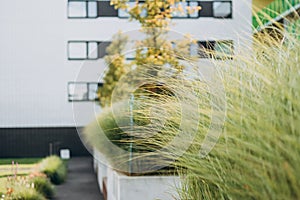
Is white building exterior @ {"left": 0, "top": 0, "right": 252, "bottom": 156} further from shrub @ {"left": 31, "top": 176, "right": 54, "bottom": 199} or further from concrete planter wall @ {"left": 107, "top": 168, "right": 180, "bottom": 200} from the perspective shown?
concrete planter wall @ {"left": 107, "top": 168, "right": 180, "bottom": 200}

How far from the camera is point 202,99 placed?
1.53m

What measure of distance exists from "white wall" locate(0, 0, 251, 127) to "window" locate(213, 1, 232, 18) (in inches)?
7.0

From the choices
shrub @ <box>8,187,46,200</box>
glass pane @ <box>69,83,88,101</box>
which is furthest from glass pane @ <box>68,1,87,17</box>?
shrub @ <box>8,187,46,200</box>

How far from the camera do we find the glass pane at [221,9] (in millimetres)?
8320

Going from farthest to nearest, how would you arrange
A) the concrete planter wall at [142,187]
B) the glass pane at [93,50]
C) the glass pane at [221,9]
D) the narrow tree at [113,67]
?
the glass pane at [221,9] < the glass pane at [93,50] < the narrow tree at [113,67] < the concrete planter wall at [142,187]

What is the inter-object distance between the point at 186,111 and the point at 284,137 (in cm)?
→ 57

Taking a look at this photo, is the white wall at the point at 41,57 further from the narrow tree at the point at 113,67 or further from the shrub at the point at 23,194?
the shrub at the point at 23,194

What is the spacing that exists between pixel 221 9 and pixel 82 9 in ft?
7.14

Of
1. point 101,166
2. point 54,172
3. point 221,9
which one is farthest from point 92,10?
point 101,166

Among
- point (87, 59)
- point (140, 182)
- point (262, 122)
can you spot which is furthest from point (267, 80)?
point (87, 59)

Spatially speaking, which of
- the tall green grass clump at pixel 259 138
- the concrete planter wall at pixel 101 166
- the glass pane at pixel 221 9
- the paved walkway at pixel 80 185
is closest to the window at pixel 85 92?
the paved walkway at pixel 80 185

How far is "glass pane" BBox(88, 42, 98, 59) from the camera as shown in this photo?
809 cm

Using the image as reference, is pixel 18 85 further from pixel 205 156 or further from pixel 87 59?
pixel 205 156

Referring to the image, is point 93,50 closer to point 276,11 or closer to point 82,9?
point 82,9
